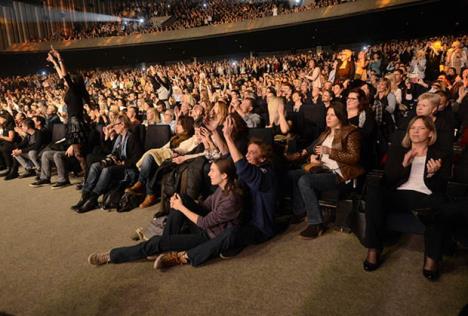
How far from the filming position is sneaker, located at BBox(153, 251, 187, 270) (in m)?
2.71

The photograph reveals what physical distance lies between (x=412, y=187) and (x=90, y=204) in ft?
11.2

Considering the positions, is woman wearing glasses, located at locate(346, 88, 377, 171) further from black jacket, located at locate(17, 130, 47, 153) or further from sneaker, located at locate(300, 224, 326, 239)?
black jacket, located at locate(17, 130, 47, 153)

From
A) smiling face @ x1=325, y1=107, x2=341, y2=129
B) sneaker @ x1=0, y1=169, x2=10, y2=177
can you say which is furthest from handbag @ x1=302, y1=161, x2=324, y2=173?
sneaker @ x1=0, y1=169, x2=10, y2=177

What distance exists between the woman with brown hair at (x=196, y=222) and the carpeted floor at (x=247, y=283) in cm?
11

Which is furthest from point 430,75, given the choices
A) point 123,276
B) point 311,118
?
point 123,276

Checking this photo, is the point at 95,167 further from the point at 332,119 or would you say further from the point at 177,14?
the point at 177,14

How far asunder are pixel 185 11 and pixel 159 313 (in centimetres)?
2528

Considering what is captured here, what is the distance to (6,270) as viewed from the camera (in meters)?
3.03

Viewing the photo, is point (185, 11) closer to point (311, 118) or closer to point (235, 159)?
point (311, 118)

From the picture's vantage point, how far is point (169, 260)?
2.73 metres

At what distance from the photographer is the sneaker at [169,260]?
107 inches

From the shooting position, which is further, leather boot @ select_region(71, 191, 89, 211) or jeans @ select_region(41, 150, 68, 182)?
jeans @ select_region(41, 150, 68, 182)

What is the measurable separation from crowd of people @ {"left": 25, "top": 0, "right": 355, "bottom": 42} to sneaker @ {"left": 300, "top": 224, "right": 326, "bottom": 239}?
15386 millimetres

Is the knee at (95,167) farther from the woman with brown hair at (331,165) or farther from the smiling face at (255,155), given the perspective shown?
the woman with brown hair at (331,165)
